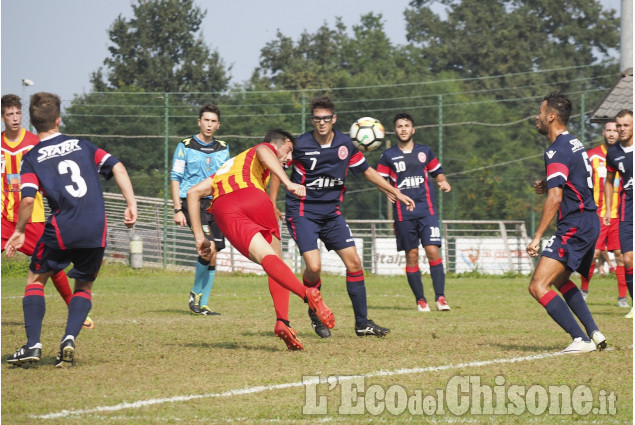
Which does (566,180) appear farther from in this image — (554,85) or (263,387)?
(554,85)

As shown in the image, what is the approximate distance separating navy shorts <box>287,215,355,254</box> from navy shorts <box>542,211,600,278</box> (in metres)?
2.08

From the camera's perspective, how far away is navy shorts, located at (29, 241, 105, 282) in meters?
6.82

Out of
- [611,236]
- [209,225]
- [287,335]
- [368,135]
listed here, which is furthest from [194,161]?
[611,236]

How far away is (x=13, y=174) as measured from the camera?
966cm

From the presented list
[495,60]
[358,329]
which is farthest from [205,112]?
[495,60]

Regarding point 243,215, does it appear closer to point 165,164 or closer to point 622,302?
point 622,302

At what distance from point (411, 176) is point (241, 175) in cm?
497

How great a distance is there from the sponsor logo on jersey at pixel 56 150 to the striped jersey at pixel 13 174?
2.91 metres

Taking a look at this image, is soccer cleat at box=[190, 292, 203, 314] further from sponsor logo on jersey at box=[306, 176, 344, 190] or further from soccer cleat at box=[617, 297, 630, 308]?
soccer cleat at box=[617, 297, 630, 308]

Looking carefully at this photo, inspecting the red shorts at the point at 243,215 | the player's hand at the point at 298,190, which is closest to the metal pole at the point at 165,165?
the red shorts at the point at 243,215

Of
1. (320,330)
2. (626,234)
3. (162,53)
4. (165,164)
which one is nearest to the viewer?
Answer: (320,330)

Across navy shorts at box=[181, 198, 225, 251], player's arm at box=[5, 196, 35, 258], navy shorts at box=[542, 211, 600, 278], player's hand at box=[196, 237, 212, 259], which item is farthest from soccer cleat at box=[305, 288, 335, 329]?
navy shorts at box=[181, 198, 225, 251]

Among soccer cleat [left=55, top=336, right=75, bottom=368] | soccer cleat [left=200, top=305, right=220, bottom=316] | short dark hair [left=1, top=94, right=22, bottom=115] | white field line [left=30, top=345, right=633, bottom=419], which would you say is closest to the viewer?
white field line [left=30, top=345, right=633, bottom=419]

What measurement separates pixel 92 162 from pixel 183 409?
Answer: 7.67ft
